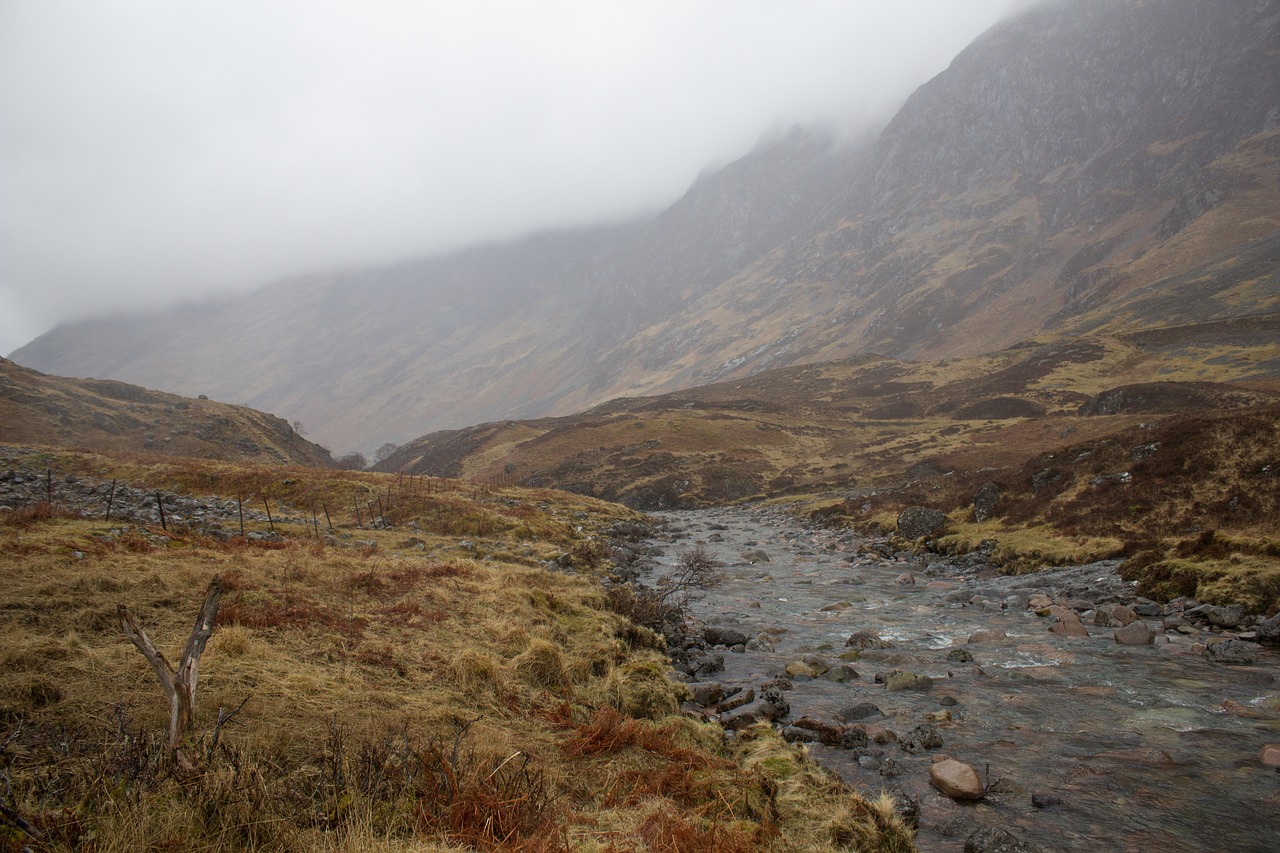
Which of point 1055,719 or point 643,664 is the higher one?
point 643,664

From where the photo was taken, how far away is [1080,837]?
7965mm

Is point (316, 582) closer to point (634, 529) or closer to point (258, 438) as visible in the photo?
point (634, 529)

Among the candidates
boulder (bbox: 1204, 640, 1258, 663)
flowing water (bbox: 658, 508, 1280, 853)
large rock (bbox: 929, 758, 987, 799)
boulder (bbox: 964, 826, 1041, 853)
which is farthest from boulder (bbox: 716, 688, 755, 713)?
boulder (bbox: 1204, 640, 1258, 663)

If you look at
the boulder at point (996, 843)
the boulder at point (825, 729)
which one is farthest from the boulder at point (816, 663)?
the boulder at point (996, 843)

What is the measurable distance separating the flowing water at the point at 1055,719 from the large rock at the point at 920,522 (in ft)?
31.7

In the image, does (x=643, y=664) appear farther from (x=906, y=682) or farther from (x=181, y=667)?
(x=181, y=667)

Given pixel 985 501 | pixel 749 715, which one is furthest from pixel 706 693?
pixel 985 501

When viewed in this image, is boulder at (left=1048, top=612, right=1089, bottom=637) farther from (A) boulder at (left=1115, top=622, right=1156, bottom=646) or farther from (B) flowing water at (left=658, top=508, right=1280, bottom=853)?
(A) boulder at (left=1115, top=622, right=1156, bottom=646)

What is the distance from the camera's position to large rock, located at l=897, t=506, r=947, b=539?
31172 millimetres

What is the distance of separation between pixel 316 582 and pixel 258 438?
75.4 meters

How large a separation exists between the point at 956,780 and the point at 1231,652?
927 cm

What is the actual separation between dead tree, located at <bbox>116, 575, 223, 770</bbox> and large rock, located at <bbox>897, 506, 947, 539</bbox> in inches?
1241

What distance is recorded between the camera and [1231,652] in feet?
43.3

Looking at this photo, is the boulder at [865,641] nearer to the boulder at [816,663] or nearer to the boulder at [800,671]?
the boulder at [816,663]
